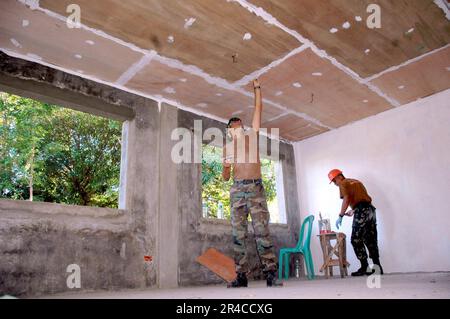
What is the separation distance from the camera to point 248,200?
137 inches

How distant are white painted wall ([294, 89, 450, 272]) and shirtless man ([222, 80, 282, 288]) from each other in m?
2.98

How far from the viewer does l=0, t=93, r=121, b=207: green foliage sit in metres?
9.44

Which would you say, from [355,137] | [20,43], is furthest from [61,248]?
[355,137]

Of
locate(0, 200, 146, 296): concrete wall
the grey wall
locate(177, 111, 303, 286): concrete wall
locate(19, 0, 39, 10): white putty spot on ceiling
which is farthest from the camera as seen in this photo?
locate(177, 111, 303, 286): concrete wall

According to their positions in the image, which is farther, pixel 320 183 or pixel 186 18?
pixel 320 183

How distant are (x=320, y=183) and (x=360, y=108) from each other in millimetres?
1688

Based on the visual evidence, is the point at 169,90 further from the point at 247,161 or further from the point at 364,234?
the point at 364,234

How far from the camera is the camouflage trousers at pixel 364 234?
507 centimetres

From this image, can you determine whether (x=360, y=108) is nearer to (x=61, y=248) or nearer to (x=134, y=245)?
(x=134, y=245)

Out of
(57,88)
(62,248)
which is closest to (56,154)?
(57,88)

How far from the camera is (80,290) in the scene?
3.59 m

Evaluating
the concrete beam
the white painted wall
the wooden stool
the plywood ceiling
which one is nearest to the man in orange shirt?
the wooden stool

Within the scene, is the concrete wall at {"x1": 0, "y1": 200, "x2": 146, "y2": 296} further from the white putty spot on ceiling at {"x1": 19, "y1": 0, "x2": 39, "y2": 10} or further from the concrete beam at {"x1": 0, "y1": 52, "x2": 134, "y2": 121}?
the white putty spot on ceiling at {"x1": 19, "y1": 0, "x2": 39, "y2": 10}

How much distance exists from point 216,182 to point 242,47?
8.86m
